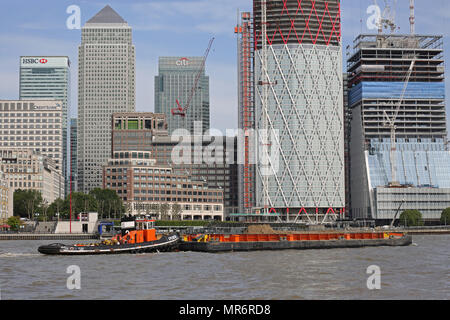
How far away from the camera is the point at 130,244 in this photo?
90688mm

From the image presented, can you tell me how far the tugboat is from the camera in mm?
89750

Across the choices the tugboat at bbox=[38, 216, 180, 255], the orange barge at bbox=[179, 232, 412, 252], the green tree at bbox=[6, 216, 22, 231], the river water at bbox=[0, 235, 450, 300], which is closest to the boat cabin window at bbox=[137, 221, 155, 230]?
the tugboat at bbox=[38, 216, 180, 255]

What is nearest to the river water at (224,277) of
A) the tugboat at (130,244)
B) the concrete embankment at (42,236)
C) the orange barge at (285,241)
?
the tugboat at (130,244)

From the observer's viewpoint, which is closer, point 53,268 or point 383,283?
point 383,283

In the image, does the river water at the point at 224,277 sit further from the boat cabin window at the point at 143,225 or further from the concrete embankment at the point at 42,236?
the concrete embankment at the point at 42,236

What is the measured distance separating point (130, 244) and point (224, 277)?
3297 cm

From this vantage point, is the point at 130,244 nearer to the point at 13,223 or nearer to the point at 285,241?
the point at 285,241

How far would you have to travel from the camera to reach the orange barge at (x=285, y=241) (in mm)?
103125

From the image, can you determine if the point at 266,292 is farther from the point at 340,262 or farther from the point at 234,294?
the point at 340,262

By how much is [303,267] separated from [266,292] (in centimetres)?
2124

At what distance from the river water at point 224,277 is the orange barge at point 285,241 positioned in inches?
667

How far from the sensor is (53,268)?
69562 millimetres
